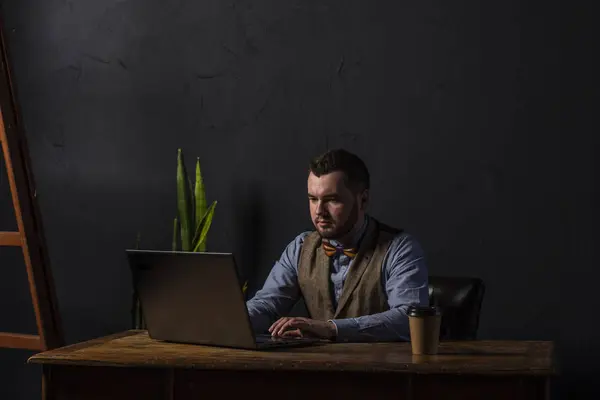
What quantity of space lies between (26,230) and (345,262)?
4.21 ft

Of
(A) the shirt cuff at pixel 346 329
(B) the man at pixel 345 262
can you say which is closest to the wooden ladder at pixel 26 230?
(B) the man at pixel 345 262

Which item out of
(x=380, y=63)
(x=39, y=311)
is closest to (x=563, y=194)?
(x=380, y=63)

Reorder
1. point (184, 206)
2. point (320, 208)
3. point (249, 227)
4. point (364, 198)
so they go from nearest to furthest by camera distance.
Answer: point (320, 208) → point (364, 198) → point (184, 206) → point (249, 227)


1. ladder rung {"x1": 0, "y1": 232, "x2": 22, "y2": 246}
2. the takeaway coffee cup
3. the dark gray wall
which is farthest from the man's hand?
ladder rung {"x1": 0, "y1": 232, "x2": 22, "y2": 246}

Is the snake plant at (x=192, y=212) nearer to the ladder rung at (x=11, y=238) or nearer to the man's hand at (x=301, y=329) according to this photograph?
the ladder rung at (x=11, y=238)

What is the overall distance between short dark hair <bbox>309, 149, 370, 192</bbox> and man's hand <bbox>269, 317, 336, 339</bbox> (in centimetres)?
55

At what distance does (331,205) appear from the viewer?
3.01m

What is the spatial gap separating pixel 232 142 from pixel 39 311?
1.09m

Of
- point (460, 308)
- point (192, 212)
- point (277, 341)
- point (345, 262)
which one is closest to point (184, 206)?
point (192, 212)

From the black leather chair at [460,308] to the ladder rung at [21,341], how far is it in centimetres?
155

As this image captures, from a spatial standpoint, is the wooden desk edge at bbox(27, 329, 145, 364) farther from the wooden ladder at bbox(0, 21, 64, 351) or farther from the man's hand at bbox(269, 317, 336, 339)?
the wooden ladder at bbox(0, 21, 64, 351)

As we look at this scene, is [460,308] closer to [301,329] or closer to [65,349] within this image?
[301,329]

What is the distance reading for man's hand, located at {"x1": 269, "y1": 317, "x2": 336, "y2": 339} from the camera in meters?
2.63

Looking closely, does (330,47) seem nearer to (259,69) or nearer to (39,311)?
(259,69)
